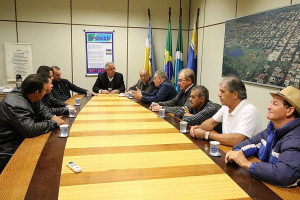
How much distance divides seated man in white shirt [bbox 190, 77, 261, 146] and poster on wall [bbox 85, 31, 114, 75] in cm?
375

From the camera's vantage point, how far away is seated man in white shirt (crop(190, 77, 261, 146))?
195 centimetres

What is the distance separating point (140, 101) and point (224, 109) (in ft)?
5.49

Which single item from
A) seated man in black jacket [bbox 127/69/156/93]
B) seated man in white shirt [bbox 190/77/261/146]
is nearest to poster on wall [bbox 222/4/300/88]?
seated man in white shirt [bbox 190/77/261/146]

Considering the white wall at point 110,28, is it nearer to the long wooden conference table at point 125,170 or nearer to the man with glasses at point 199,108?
the man with glasses at point 199,108

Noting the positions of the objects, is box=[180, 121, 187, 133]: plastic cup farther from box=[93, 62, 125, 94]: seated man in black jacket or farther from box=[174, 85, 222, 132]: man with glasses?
box=[93, 62, 125, 94]: seated man in black jacket

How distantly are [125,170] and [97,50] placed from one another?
4.52 m

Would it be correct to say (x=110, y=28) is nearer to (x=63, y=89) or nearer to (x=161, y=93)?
(x=63, y=89)

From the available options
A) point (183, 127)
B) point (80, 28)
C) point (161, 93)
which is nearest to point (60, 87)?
point (80, 28)

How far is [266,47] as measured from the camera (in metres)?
3.28

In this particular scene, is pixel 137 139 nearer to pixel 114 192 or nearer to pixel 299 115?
pixel 114 192

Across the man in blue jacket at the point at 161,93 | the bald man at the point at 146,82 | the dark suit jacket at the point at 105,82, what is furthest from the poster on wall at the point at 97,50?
the man in blue jacket at the point at 161,93

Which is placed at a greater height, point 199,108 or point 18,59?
point 18,59

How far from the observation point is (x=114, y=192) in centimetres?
116

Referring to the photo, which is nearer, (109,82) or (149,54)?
(109,82)
